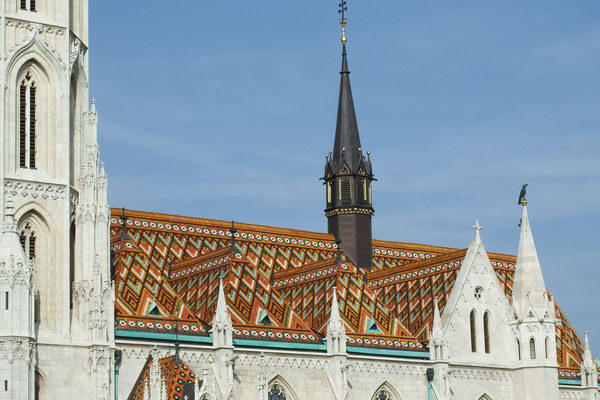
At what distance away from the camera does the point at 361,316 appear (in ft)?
203

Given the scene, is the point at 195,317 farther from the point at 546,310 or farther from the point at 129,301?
the point at 546,310

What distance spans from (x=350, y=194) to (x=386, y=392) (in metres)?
13.8

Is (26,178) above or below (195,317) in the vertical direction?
above

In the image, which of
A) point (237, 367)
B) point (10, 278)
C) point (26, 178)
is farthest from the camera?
point (237, 367)

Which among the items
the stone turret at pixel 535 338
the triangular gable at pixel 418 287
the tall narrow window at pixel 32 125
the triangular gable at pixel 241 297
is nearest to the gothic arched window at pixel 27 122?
the tall narrow window at pixel 32 125

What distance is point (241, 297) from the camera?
58.9m

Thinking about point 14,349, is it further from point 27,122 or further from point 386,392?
point 386,392

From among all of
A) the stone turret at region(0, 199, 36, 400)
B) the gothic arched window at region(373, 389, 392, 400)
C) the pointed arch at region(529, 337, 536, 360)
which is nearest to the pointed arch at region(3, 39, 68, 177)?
the stone turret at region(0, 199, 36, 400)

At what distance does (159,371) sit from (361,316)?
1287 centimetres

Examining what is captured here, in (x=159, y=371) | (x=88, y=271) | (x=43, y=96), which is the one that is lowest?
(x=159, y=371)

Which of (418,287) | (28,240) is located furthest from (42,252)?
(418,287)

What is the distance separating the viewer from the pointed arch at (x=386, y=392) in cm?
6006

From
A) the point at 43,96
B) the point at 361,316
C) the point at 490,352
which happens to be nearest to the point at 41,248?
the point at 43,96

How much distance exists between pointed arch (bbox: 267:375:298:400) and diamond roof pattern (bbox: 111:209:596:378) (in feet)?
5.41
